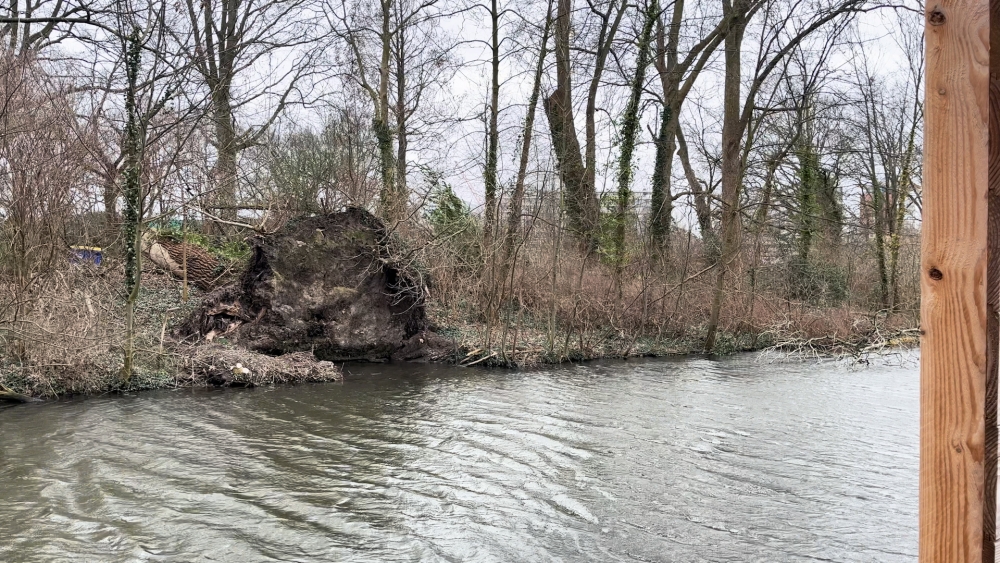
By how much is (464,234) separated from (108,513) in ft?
36.6

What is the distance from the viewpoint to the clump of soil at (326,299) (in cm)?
1459

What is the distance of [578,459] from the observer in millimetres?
8242

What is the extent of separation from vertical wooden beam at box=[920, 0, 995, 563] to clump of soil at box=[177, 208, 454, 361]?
13693 mm

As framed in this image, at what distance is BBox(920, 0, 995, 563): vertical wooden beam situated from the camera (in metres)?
1.66

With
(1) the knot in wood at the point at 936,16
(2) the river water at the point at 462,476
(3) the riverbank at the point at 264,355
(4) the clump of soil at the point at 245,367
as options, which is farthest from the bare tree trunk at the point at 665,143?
(1) the knot in wood at the point at 936,16

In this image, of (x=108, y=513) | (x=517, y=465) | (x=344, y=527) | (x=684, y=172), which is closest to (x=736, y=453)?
(x=517, y=465)

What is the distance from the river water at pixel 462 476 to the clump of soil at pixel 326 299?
2597 mm

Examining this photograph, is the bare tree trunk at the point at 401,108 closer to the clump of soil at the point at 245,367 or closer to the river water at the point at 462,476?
the clump of soil at the point at 245,367

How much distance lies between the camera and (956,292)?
1.70m

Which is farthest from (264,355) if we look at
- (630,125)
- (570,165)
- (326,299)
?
(630,125)

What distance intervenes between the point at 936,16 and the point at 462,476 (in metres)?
6.48

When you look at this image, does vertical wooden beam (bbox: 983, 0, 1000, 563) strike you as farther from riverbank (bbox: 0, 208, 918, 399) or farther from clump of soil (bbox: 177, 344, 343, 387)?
clump of soil (bbox: 177, 344, 343, 387)

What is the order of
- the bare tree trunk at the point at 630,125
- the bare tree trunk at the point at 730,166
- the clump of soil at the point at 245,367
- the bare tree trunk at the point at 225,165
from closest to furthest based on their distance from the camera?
the clump of soil at the point at 245,367, the bare tree trunk at the point at 730,166, the bare tree trunk at the point at 225,165, the bare tree trunk at the point at 630,125

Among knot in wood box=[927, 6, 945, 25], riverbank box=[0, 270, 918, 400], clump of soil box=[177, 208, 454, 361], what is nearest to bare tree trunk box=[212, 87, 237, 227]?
riverbank box=[0, 270, 918, 400]
